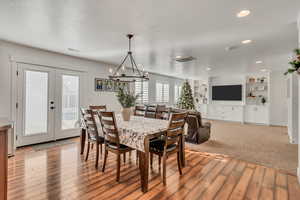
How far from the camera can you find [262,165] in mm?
3059

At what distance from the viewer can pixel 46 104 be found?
4320 millimetres

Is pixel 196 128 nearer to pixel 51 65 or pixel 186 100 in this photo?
pixel 186 100

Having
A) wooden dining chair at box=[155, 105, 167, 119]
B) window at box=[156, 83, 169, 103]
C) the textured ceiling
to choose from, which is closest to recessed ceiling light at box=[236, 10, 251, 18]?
the textured ceiling

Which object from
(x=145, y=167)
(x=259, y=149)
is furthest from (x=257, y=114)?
(x=145, y=167)

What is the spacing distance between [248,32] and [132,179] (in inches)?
129

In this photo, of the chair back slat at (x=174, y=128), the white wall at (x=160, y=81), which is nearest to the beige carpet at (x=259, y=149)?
the chair back slat at (x=174, y=128)

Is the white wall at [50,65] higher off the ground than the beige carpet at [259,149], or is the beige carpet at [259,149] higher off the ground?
the white wall at [50,65]

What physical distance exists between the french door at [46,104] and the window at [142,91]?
9.11 ft

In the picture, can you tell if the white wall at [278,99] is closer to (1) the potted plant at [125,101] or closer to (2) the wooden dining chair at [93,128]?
(1) the potted plant at [125,101]

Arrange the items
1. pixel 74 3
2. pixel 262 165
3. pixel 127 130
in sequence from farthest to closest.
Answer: pixel 262 165 < pixel 127 130 < pixel 74 3

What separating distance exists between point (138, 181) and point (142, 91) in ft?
17.1

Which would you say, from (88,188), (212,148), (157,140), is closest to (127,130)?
(157,140)

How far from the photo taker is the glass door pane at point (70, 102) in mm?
4691

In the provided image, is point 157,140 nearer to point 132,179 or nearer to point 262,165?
→ point 132,179
